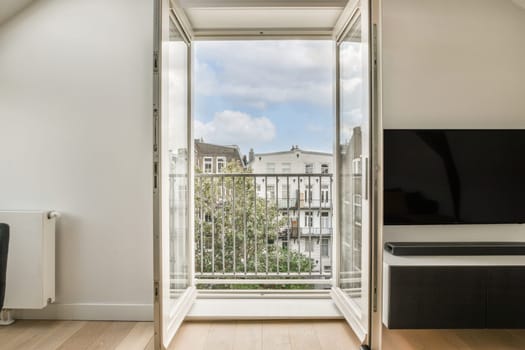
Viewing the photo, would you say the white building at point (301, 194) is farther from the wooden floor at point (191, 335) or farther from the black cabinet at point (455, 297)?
the black cabinet at point (455, 297)

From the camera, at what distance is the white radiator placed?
2199mm

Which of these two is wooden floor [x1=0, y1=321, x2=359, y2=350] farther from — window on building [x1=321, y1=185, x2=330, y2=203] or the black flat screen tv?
window on building [x1=321, y1=185, x2=330, y2=203]

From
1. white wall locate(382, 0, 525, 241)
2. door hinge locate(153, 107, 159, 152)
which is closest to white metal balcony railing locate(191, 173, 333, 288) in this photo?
white wall locate(382, 0, 525, 241)

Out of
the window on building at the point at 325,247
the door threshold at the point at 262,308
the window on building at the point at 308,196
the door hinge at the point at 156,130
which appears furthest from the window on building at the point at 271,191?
the door hinge at the point at 156,130

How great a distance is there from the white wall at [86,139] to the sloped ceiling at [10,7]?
0.04 m

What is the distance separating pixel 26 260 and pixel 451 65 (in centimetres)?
311

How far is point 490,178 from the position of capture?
2369 mm

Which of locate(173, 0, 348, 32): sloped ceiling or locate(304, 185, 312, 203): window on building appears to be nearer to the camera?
locate(173, 0, 348, 32): sloped ceiling

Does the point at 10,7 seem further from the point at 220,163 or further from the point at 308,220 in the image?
the point at 308,220

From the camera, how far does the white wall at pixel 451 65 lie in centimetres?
242

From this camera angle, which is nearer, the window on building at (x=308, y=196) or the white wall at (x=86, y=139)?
the white wall at (x=86, y=139)

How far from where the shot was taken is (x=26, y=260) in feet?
7.23

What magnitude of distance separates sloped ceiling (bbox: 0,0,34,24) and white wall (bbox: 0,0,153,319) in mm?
36

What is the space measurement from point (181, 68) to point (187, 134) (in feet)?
1.56
